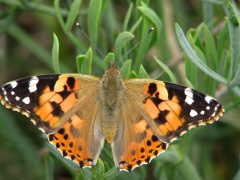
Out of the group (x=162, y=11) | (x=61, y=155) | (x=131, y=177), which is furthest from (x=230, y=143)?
(x=61, y=155)

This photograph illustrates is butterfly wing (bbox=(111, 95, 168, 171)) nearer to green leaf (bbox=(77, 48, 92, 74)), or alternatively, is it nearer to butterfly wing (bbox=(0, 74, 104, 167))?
butterfly wing (bbox=(0, 74, 104, 167))

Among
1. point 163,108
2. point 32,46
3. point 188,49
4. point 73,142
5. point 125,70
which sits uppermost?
point 188,49

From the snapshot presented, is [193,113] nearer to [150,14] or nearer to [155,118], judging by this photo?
[155,118]

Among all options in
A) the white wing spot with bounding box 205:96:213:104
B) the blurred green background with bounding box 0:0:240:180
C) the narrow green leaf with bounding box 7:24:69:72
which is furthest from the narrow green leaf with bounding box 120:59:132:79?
the narrow green leaf with bounding box 7:24:69:72

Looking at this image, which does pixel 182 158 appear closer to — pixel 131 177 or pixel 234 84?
pixel 131 177

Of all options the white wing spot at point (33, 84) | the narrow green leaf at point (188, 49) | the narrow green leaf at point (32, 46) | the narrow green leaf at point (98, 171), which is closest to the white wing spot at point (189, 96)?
the narrow green leaf at point (188, 49)

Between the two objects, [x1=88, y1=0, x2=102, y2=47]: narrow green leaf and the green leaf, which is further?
[x1=88, y1=0, x2=102, y2=47]: narrow green leaf

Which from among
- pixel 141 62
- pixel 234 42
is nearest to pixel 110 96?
pixel 141 62
